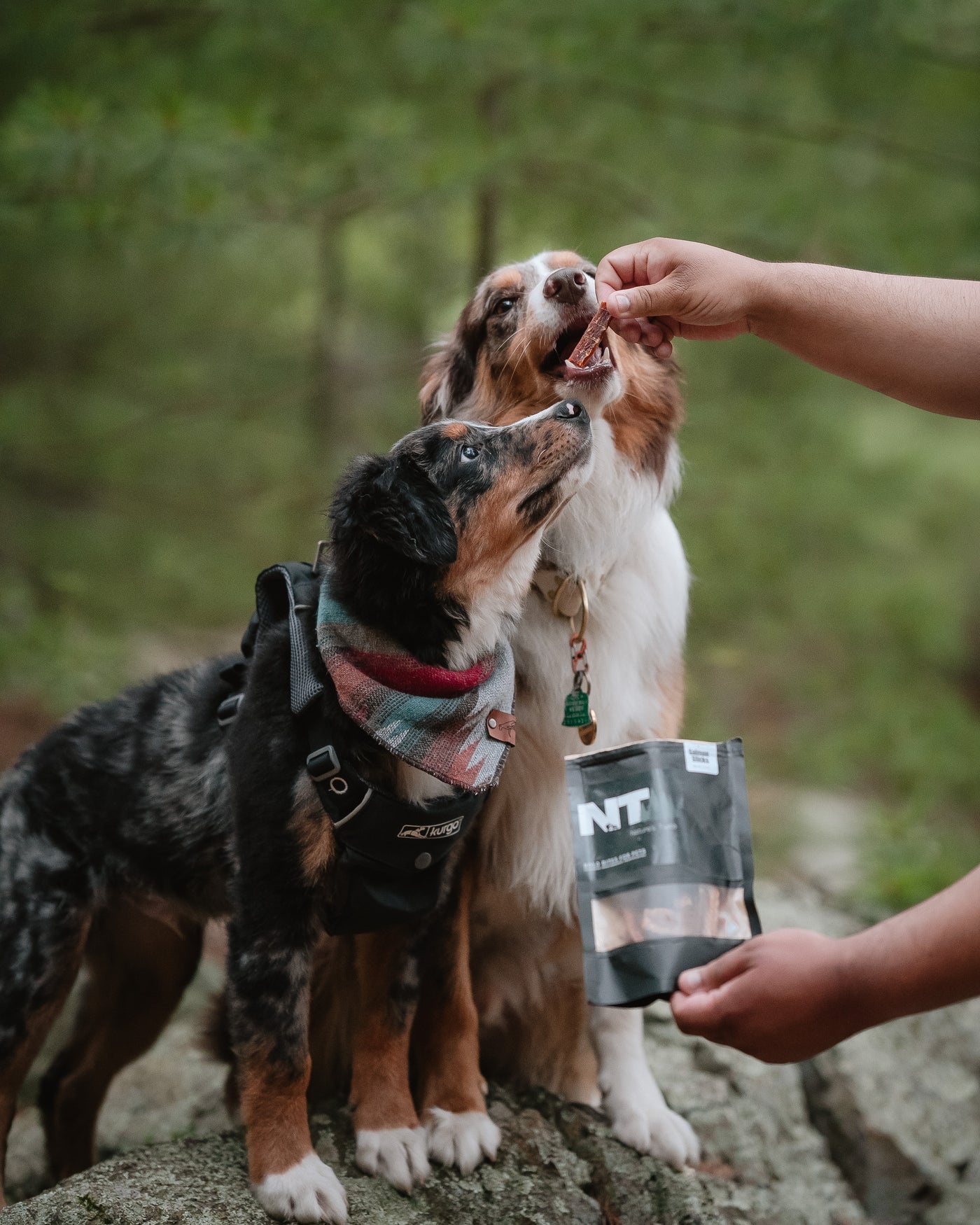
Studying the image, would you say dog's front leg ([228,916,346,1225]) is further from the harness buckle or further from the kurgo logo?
the kurgo logo

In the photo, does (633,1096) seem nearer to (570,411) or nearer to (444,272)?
(570,411)

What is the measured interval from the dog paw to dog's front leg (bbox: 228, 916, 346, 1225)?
34.6 inches

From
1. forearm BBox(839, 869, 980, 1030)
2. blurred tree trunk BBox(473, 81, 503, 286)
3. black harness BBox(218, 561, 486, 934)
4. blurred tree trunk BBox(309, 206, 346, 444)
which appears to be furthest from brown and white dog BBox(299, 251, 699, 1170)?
blurred tree trunk BBox(309, 206, 346, 444)

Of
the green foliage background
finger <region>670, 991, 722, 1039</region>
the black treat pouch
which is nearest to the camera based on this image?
finger <region>670, 991, 722, 1039</region>

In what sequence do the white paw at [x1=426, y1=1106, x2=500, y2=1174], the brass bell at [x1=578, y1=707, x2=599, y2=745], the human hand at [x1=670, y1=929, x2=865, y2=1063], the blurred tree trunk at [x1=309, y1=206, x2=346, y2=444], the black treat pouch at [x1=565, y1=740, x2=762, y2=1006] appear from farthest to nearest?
the blurred tree trunk at [x1=309, y1=206, x2=346, y2=444] < the brass bell at [x1=578, y1=707, x2=599, y2=745] < the white paw at [x1=426, y1=1106, x2=500, y2=1174] < the black treat pouch at [x1=565, y1=740, x2=762, y2=1006] < the human hand at [x1=670, y1=929, x2=865, y2=1063]

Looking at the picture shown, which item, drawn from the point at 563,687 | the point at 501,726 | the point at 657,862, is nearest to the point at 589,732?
the point at 563,687

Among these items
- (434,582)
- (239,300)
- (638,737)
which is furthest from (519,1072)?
(239,300)

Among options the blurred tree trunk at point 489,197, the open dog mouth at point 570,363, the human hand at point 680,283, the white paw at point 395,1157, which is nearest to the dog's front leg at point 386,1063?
the white paw at point 395,1157

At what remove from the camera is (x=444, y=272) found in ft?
27.9

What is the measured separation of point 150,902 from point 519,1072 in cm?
118

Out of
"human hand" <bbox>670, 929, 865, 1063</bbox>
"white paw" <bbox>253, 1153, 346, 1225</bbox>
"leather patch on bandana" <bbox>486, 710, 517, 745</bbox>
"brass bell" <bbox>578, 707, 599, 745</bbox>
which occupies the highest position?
"brass bell" <bbox>578, 707, 599, 745</bbox>

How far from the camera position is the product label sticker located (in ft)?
7.69

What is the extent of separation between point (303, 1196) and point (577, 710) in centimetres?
124

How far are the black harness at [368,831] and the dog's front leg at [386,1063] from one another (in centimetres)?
17
